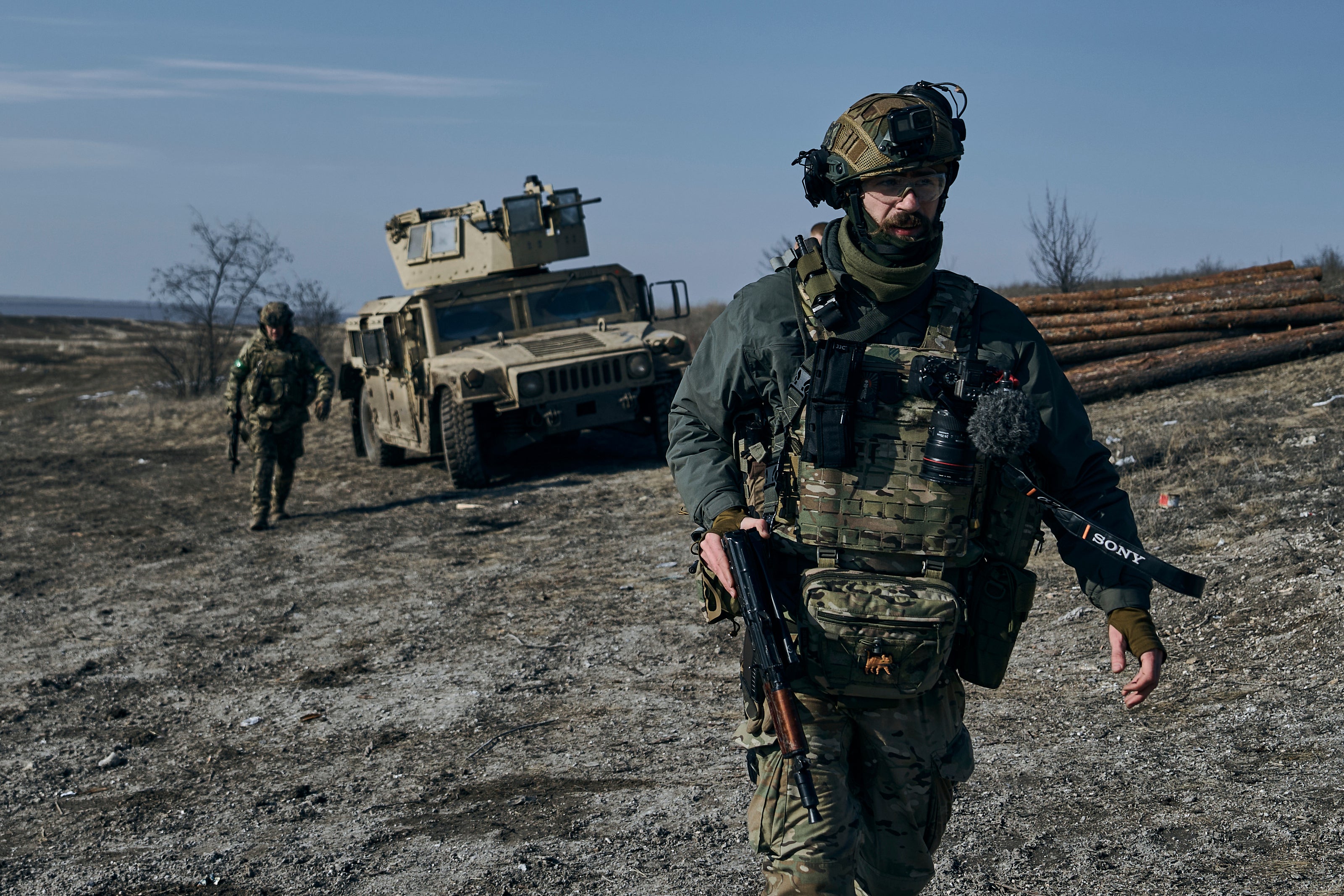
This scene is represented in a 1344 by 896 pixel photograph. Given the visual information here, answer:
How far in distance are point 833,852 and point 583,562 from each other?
5027 millimetres

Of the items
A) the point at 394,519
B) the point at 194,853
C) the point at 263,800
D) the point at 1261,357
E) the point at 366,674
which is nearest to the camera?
the point at 194,853

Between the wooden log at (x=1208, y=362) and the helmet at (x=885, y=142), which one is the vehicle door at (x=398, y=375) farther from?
the helmet at (x=885, y=142)

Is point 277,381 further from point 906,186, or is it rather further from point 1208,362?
point 1208,362

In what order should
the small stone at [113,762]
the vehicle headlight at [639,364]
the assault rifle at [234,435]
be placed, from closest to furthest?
the small stone at [113,762] < the assault rifle at [234,435] < the vehicle headlight at [639,364]

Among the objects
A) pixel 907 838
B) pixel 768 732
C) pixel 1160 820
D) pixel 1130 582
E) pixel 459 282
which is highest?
pixel 459 282

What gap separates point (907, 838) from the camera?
97.2 inches

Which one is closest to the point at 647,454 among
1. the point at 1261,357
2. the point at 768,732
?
the point at 1261,357

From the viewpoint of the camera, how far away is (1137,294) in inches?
460

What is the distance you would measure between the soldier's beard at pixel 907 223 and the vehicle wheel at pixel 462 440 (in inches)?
311

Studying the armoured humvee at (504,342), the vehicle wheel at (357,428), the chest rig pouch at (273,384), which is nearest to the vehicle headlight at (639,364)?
the armoured humvee at (504,342)

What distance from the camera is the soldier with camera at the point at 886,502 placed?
233 cm

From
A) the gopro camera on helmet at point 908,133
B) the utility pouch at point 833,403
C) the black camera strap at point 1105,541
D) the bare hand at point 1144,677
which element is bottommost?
the bare hand at point 1144,677

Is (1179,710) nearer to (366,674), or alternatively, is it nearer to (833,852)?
(833,852)

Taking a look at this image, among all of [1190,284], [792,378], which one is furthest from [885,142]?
[1190,284]
